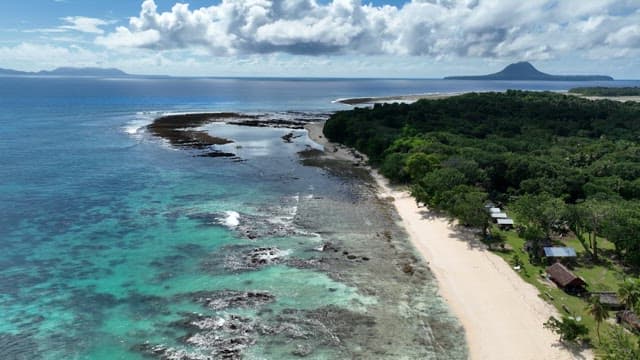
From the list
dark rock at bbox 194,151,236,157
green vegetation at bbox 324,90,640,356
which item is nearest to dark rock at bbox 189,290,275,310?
green vegetation at bbox 324,90,640,356

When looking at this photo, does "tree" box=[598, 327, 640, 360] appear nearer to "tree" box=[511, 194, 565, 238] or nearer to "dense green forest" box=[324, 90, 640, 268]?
"dense green forest" box=[324, 90, 640, 268]

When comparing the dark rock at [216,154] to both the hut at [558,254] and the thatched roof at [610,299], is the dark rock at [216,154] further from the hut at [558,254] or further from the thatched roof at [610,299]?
the thatched roof at [610,299]

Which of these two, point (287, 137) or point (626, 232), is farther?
point (287, 137)

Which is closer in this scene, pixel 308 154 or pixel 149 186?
pixel 149 186

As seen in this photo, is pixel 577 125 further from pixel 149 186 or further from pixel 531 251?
pixel 149 186

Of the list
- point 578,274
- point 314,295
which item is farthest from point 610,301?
point 314,295

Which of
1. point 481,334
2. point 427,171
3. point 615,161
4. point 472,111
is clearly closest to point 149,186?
point 427,171

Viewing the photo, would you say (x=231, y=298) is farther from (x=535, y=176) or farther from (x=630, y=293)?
(x=535, y=176)
